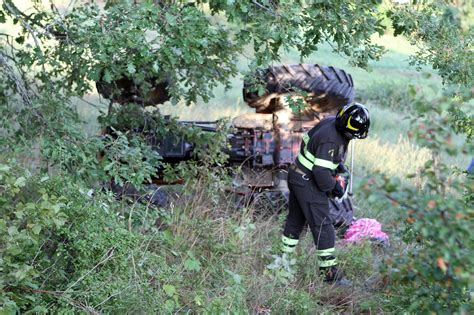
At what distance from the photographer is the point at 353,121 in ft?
20.1

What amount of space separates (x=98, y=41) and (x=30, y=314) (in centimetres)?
168

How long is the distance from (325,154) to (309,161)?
23cm

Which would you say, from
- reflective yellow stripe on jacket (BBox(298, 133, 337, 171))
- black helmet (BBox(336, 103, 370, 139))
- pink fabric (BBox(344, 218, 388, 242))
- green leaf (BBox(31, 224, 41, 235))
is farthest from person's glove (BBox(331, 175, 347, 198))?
green leaf (BBox(31, 224, 41, 235))

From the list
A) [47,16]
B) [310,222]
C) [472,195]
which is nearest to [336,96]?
[310,222]

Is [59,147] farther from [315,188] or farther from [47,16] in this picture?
[315,188]

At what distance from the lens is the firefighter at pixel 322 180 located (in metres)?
6.18

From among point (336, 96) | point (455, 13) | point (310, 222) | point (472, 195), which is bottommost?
point (310, 222)

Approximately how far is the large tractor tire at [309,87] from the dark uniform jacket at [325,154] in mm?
1174

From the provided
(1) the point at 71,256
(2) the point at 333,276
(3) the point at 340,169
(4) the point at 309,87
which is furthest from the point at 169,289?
(4) the point at 309,87

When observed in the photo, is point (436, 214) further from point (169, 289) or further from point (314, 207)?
point (314, 207)

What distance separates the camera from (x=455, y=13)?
3.22 metres

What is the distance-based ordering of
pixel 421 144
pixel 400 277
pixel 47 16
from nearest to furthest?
pixel 421 144, pixel 400 277, pixel 47 16

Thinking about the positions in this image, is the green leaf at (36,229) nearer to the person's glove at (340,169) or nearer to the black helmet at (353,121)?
the black helmet at (353,121)

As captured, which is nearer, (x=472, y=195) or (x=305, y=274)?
(x=472, y=195)
